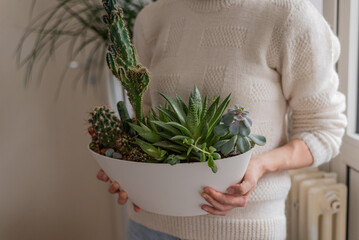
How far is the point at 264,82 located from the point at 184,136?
0.32 meters

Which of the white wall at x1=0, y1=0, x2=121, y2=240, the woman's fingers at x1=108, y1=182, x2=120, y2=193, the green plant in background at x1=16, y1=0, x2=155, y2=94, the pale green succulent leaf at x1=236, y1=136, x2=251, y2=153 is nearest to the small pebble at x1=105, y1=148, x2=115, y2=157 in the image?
the woman's fingers at x1=108, y1=182, x2=120, y2=193

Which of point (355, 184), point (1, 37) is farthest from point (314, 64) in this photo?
point (1, 37)

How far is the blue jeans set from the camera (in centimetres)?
85

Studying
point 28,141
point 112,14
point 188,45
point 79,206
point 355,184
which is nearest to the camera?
point 112,14

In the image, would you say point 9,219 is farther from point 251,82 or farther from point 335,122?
point 335,122

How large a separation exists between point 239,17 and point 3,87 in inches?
36.9

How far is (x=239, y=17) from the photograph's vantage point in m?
0.79

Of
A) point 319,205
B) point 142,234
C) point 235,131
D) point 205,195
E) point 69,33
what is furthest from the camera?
point 69,33

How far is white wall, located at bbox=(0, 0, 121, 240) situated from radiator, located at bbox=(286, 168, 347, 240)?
0.86 m

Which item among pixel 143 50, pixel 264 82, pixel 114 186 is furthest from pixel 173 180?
pixel 143 50

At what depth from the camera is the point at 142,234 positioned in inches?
35.6

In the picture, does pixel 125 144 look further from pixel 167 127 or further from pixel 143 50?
pixel 143 50

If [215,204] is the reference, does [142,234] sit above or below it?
below

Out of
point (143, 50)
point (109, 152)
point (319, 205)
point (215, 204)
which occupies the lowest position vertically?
point (319, 205)
